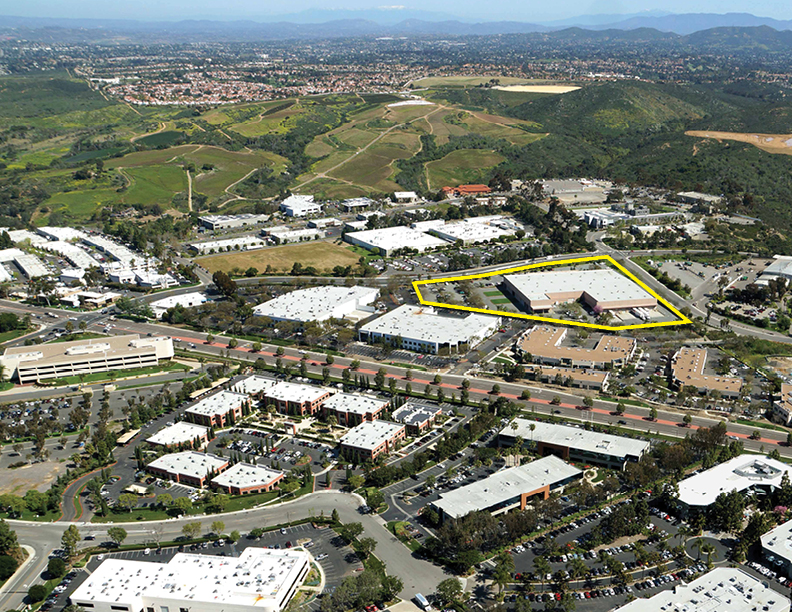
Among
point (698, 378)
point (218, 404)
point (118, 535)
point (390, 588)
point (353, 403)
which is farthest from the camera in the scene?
point (698, 378)

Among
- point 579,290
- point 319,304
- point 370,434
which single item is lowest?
point 370,434

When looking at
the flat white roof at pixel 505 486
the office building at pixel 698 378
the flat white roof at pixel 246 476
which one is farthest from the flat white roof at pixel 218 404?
the office building at pixel 698 378

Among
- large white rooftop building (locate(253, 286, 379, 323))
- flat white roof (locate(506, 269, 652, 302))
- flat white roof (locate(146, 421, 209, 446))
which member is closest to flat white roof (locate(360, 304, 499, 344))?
large white rooftop building (locate(253, 286, 379, 323))

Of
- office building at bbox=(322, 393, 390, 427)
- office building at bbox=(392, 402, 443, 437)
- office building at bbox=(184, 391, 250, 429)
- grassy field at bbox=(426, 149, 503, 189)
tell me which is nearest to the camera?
office building at bbox=(392, 402, 443, 437)

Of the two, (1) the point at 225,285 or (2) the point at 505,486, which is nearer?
(2) the point at 505,486

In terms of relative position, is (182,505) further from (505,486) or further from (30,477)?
(505,486)

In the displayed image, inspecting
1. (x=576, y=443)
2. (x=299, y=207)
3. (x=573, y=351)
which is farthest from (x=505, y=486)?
(x=299, y=207)

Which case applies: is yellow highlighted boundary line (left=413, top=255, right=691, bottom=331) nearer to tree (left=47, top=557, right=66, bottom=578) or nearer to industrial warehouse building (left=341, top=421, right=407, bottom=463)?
industrial warehouse building (left=341, top=421, right=407, bottom=463)
